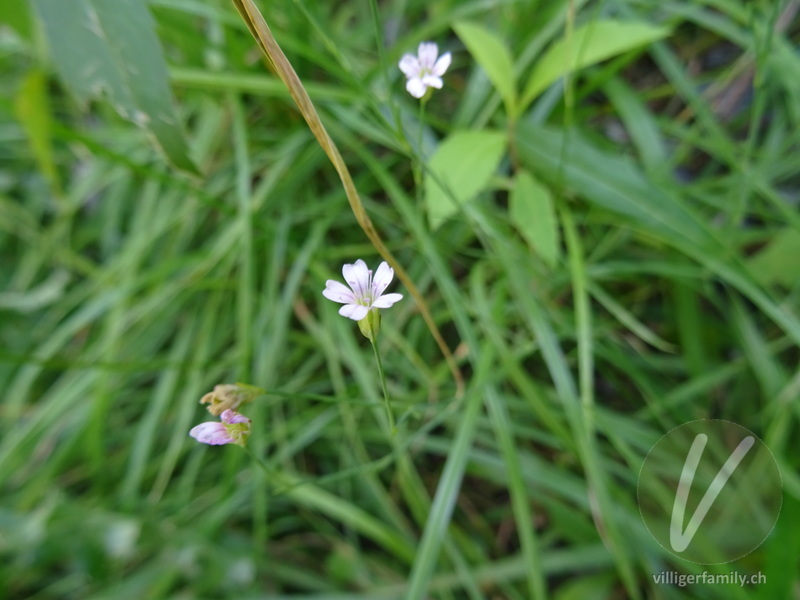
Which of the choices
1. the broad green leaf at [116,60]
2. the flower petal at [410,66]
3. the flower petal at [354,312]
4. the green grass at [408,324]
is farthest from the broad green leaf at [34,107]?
the flower petal at [354,312]

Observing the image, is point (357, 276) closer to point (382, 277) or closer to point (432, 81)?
point (382, 277)

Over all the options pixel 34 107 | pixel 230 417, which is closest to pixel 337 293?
pixel 230 417

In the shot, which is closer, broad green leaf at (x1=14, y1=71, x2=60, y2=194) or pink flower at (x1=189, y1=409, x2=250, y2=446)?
pink flower at (x1=189, y1=409, x2=250, y2=446)

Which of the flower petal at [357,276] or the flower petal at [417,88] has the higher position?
the flower petal at [417,88]

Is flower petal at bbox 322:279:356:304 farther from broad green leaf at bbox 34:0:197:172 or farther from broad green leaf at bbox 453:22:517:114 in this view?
broad green leaf at bbox 453:22:517:114

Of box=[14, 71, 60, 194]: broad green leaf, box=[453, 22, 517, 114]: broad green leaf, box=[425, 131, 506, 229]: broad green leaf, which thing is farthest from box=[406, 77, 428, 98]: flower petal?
box=[14, 71, 60, 194]: broad green leaf

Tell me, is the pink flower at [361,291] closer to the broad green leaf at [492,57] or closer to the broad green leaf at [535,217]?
the broad green leaf at [535,217]
